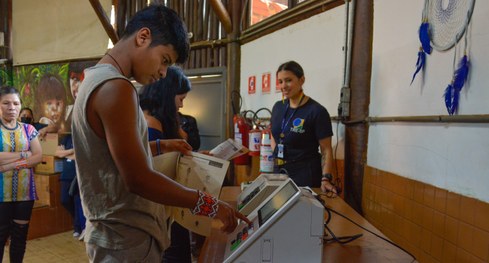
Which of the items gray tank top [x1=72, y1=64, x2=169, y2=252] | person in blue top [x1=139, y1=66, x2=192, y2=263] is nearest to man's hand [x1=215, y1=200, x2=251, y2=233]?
gray tank top [x1=72, y1=64, x2=169, y2=252]

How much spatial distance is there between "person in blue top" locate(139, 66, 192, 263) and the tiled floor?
6.58ft

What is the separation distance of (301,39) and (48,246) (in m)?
3.33

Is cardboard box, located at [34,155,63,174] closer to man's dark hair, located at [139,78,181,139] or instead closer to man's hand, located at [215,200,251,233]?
man's dark hair, located at [139,78,181,139]

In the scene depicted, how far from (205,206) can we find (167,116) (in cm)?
80

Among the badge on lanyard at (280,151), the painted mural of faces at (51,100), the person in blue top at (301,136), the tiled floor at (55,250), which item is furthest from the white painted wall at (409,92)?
the painted mural of faces at (51,100)

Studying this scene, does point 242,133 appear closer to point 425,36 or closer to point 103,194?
point 425,36

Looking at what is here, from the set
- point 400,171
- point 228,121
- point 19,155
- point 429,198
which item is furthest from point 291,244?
point 228,121

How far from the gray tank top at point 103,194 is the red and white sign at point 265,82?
287cm

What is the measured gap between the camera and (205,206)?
94cm

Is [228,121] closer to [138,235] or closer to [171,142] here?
[171,142]

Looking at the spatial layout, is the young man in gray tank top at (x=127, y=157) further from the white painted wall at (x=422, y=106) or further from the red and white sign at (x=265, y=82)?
the red and white sign at (x=265, y=82)

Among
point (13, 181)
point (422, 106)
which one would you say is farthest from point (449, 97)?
point (13, 181)

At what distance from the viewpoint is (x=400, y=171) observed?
6.41 ft

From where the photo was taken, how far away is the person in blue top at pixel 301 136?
216 cm
